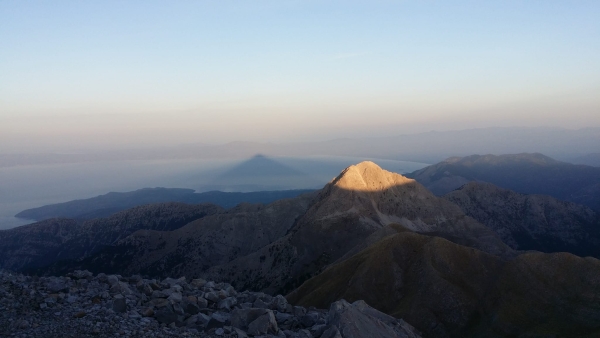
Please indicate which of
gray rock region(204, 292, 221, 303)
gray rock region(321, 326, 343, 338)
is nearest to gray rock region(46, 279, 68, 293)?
gray rock region(204, 292, 221, 303)

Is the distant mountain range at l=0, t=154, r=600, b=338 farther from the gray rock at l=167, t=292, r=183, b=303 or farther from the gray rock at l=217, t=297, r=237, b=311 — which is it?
the gray rock at l=167, t=292, r=183, b=303

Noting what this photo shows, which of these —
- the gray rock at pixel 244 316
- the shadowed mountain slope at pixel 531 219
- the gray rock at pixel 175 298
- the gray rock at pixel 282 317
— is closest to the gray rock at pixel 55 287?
the gray rock at pixel 175 298

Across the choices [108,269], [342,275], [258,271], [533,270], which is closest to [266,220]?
[258,271]

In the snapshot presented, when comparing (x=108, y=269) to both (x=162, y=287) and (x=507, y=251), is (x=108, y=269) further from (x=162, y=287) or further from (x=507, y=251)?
(x=162, y=287)

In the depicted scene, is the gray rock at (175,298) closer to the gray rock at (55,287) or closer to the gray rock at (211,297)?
the gray rock at (211,297)

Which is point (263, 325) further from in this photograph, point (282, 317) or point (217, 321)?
point (282, 317)

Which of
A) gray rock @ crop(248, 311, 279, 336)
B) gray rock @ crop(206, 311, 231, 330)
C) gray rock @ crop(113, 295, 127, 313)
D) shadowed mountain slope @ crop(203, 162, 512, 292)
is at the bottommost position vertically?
shadowed mountain slope @ crop(203, 162, 512, 292)

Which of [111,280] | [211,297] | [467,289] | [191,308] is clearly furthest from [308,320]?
[467,289]

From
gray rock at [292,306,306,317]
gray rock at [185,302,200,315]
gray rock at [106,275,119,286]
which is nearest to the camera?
gray rock at [185,302,200,315]
